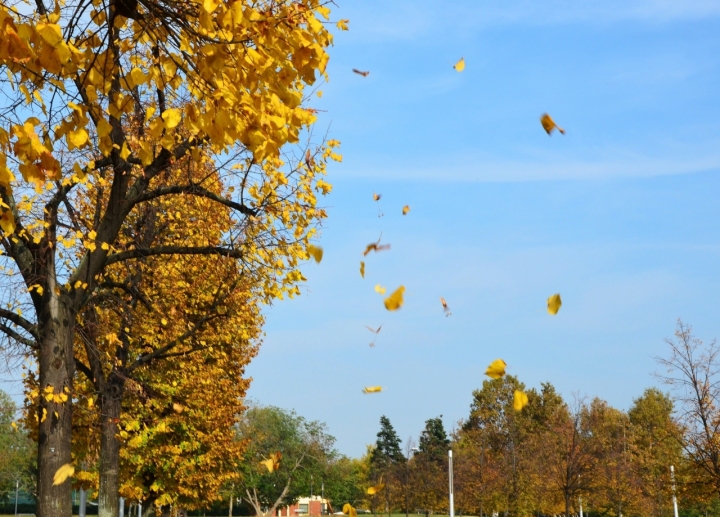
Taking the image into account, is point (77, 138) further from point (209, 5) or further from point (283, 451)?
point (283, 451)

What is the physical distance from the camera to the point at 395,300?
22.8 ft

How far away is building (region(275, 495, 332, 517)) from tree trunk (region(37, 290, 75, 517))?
8579cm

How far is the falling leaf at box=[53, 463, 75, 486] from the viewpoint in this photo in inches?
348

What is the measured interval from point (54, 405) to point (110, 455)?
22.8ft

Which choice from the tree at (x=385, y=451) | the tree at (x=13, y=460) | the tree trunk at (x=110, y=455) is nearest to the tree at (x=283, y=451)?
the tree at (x=385, y=451)

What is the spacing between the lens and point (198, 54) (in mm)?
6098

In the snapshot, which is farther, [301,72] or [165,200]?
[165,200]

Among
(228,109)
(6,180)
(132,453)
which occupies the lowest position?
(132,453)

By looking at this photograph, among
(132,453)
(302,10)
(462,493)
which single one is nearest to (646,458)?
(462,493)

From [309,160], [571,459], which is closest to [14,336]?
[309,160]

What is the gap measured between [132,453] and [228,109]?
16740 mm

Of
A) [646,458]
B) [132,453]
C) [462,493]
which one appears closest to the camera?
[132,453]

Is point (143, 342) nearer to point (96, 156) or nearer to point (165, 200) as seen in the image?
point (165, 200)

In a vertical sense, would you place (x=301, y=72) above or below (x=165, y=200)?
below
